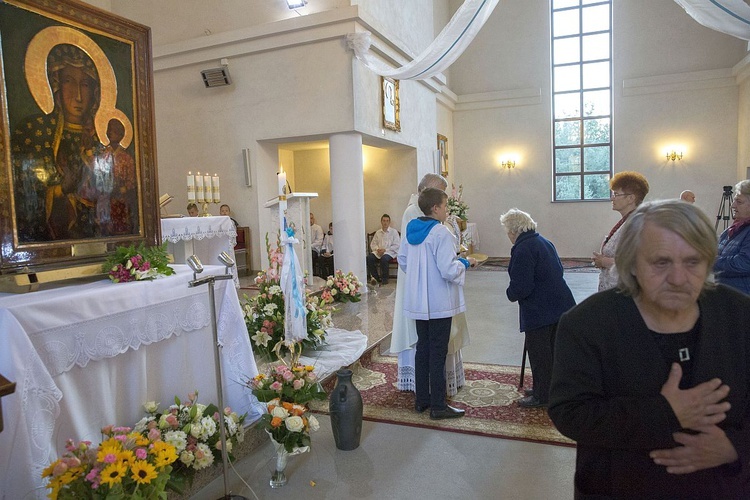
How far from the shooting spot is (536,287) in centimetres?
386

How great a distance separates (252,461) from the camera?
343cm

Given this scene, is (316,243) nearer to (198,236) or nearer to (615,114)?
(198,236)

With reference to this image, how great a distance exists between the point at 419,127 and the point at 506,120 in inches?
159

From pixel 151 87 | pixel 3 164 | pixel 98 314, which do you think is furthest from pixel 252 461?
pixel 151 87

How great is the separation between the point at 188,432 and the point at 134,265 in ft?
3.35

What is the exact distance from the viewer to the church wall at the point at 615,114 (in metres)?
12.7

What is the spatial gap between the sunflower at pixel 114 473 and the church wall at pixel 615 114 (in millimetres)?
13287

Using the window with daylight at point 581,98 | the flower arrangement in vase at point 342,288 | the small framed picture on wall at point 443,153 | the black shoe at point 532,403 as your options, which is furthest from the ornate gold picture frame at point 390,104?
the black shoe at point 532,403

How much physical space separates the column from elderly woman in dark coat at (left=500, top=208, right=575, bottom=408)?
16.9ft

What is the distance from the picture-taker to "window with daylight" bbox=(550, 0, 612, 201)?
13.8 m

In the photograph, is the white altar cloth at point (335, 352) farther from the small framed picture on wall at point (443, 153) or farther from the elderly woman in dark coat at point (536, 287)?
the small framed picture on wall at point (443, 153)

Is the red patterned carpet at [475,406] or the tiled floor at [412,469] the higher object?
Result: the red patterned carpet at [475,406]

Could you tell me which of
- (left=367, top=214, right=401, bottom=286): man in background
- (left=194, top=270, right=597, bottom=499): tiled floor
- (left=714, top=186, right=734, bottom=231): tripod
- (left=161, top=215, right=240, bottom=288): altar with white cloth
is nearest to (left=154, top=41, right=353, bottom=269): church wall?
(left=367, top=214, right=401, bottom=286): man in background

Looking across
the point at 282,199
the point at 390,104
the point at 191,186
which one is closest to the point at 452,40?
the point at 282,199
